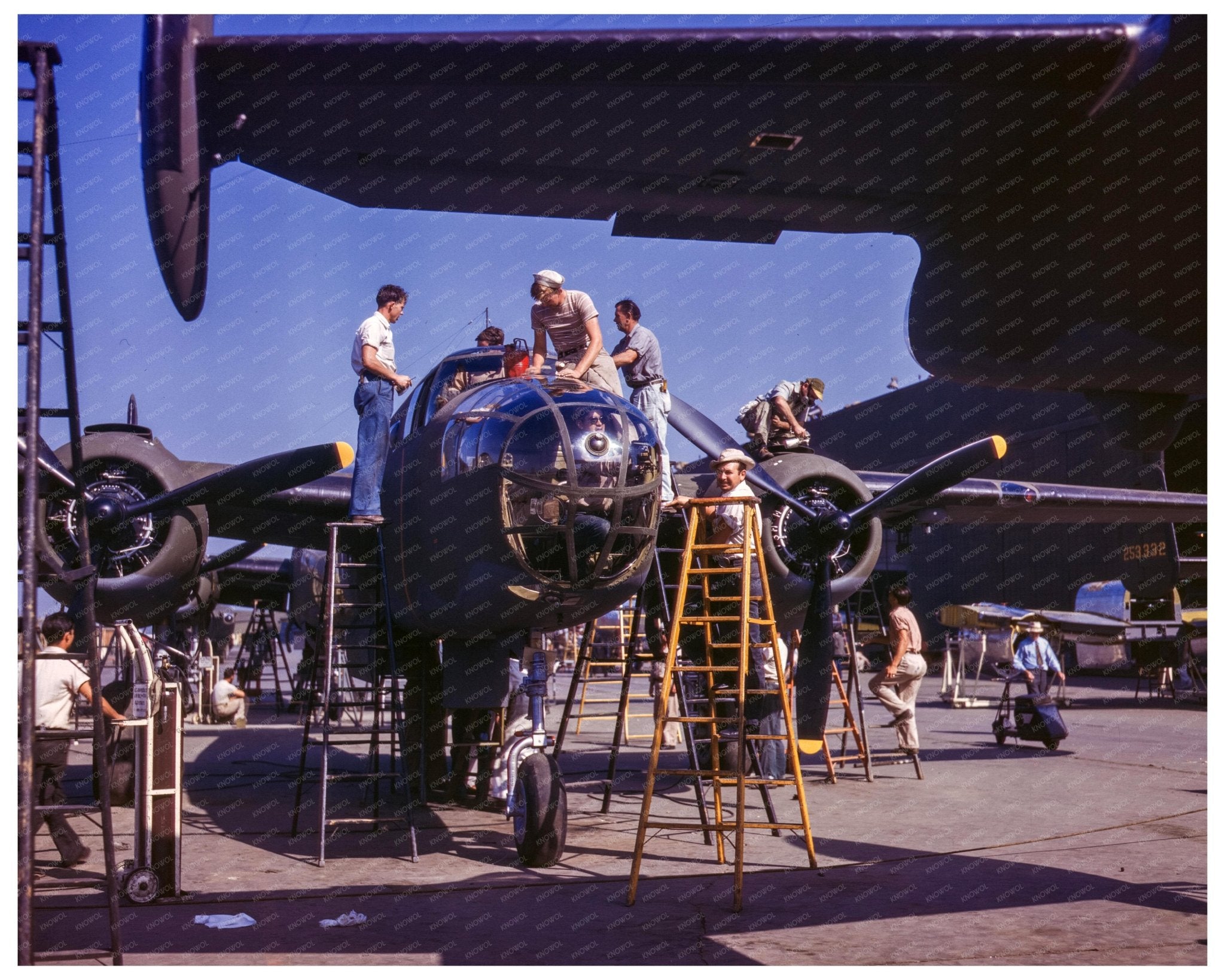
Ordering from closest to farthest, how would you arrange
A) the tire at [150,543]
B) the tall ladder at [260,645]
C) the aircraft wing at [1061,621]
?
the tire at [150,543], the aircraft wing at [1061,621], the tall ladder at [260,645]

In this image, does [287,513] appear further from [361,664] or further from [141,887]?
[141,887]

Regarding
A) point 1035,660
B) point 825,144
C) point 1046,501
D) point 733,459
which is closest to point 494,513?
point 733,459

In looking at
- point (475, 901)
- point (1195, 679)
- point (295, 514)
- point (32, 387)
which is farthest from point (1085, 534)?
point (32, 387)

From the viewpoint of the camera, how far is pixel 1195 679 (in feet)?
88.5

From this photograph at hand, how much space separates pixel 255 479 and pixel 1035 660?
12577 mm

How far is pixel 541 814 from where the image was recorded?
324 inches

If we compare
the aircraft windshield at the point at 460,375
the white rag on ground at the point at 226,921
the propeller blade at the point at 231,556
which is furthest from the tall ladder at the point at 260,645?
the white rag on ground at the point at 226,921

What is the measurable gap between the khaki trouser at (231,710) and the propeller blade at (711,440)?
52.4 feet

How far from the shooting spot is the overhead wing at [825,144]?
3721 millimetres

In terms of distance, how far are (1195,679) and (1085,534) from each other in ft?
47.9

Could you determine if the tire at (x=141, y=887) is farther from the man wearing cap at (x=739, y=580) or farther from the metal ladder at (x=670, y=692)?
the man wearing cap at (x=739, y=580)
